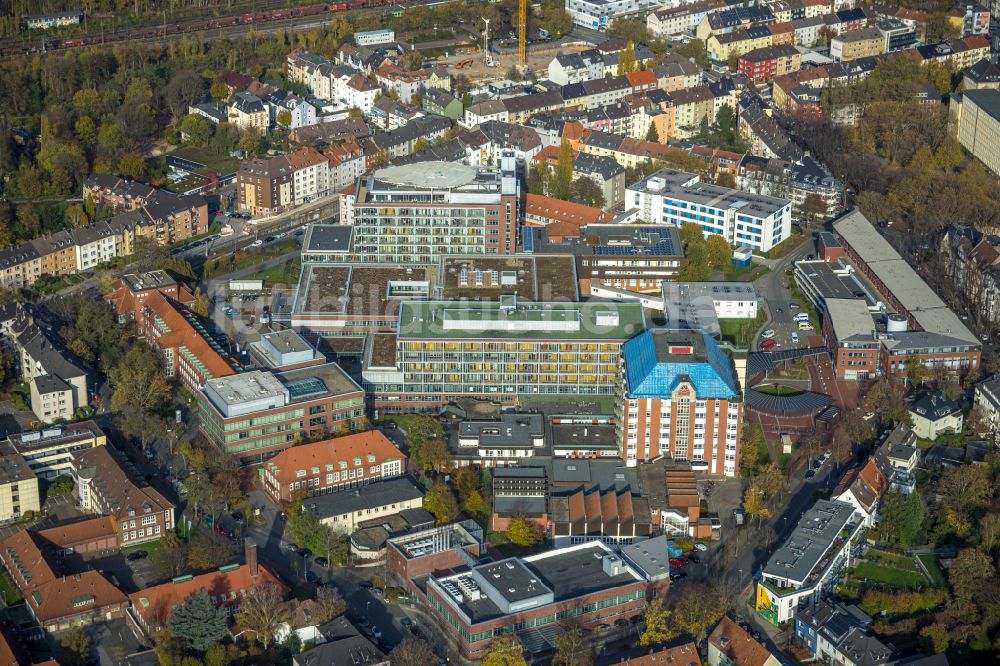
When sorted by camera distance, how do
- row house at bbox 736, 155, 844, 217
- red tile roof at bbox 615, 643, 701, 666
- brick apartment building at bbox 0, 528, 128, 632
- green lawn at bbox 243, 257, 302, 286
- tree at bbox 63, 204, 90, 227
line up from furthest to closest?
row house at bbox 736, 155, 844, 217 < tree at bbox 63, 204, 90, 227 < green lawn at bbox 243, 257, 302, 286 < brick apartment building at bbox 0, 528, 128, 632 < red tile roof at bbox 615, 643, 701, 666

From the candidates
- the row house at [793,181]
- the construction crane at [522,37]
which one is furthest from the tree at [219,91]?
the row house at [793,181]

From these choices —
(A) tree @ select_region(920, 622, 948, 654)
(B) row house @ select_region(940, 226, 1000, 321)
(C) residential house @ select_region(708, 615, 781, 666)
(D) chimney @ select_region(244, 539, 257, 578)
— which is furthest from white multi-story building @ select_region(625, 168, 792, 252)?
(D) chimney @ select_region(244, 539, 257, 578)

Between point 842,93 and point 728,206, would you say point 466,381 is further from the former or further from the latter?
point 842,93

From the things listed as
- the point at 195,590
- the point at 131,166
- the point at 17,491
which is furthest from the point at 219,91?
the point at 195,590

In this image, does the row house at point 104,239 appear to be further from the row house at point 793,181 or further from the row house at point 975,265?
the row house at point 975,265

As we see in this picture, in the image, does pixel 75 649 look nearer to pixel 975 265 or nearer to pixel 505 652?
pixel 505 652

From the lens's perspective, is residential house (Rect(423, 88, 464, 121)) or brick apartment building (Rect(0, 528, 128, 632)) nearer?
brick apartment building (Rect(0, 528, 128, 632))

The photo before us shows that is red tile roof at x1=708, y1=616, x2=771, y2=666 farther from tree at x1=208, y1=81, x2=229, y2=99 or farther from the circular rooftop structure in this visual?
tree at x1=208, y1=81, x2=229, y2=99

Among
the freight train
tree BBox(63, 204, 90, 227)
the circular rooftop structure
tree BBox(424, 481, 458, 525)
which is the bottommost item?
tree BBox(424, 481, 458, 525)
